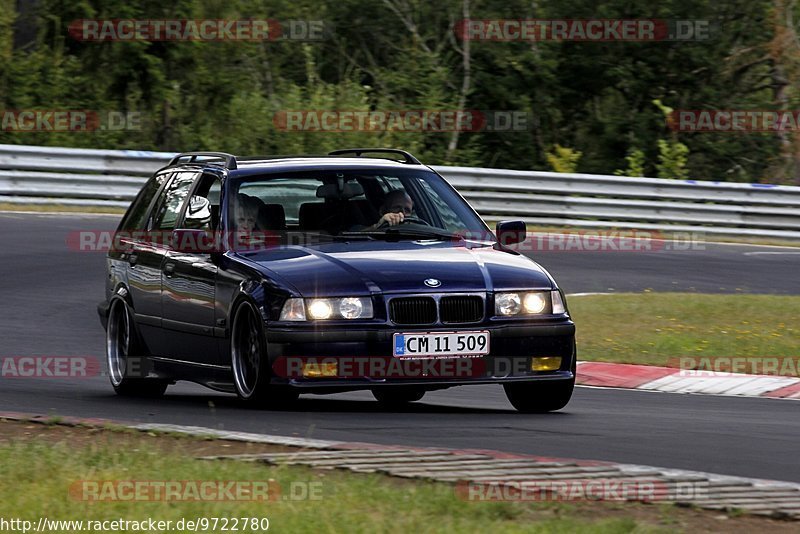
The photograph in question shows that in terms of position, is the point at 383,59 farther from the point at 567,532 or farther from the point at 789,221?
the point at 567,532

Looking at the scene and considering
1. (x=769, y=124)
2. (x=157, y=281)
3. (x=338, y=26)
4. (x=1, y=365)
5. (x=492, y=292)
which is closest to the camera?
(x=492, y=292)

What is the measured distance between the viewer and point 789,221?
22891 mm

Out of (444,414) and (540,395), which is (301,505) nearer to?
(444,414)

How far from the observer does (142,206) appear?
10.7 m

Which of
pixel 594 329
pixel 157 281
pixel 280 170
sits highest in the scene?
pixel 280 170

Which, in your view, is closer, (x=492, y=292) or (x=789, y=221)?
(x=492, y=292)

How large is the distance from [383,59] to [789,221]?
13.9 metres

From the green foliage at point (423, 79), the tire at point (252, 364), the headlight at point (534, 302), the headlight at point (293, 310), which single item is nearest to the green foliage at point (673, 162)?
the green foliage at point (423, 79)

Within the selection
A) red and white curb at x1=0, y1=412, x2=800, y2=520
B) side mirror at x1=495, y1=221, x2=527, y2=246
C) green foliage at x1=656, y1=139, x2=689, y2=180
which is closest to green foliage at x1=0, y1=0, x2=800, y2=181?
green foliage at x1=656, y1=139, x2=689, y2=180

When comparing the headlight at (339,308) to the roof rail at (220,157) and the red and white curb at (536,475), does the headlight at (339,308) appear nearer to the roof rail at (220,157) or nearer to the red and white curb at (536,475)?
the red and white curb at (536,475)

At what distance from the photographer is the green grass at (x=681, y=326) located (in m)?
12.8

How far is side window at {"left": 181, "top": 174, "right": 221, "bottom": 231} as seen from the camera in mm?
9375

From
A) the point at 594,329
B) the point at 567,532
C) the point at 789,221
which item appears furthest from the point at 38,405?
the point at 789,221

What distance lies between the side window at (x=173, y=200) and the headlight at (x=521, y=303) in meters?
2.59
